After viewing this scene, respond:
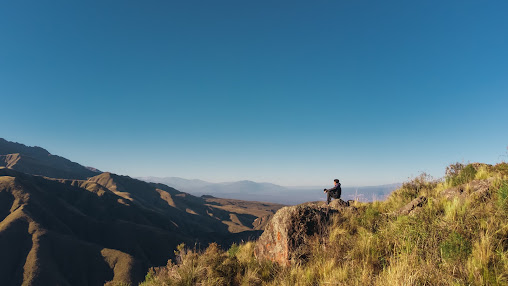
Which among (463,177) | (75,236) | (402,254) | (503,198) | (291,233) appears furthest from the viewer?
(75,236)

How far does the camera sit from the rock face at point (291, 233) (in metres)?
6.21

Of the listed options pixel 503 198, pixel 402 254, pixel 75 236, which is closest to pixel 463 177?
pixel 503 198

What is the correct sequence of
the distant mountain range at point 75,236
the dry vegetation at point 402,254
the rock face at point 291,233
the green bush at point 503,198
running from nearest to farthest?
the dry vegetation at point 402,254 → the green bush at point 503,198 → the rock face at point 291,233 → the distant mountain range at point 75,236

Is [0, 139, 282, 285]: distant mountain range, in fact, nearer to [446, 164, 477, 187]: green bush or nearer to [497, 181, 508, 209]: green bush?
[446, 164, 477, 187]: green bush

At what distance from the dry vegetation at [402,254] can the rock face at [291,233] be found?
266mm

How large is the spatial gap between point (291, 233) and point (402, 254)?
313 centimetres

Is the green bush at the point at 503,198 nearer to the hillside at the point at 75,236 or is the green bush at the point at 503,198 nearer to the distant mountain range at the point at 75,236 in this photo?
the distant mountain range at the point at 75,236

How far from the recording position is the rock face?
20.4ft

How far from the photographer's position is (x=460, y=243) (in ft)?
12.6

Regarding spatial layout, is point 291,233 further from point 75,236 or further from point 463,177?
point 75,236

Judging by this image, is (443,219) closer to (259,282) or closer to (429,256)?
(429,256)

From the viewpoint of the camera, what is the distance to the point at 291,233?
6723 millimetres

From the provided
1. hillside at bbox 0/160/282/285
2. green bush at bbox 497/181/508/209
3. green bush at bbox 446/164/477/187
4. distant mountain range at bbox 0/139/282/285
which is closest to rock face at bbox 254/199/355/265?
green bush at bbox 497/181/508/209

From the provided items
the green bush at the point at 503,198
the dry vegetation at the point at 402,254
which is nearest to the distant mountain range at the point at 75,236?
the dry vegetation at the point at 402,254
